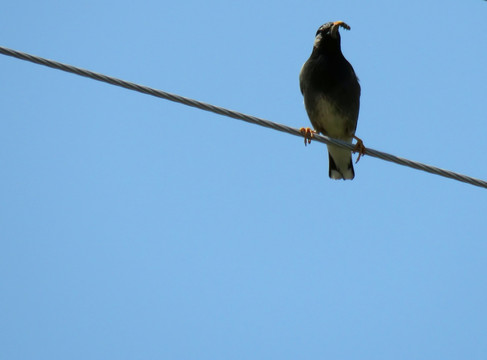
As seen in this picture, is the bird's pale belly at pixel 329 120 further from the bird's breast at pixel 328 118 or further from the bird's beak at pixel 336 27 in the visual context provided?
the bird's beak at pixel 336 27

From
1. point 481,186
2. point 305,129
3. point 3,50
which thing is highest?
point 305,129

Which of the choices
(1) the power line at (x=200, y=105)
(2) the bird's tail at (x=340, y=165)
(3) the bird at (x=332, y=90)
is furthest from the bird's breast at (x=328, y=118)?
(1) the power line at (x=200, y=105)

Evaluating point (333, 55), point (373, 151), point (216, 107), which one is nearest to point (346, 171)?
point (333, 55)

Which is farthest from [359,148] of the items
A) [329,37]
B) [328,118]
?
[329,37]

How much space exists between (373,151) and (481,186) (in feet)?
2.16

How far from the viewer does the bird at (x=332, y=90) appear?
6207mm

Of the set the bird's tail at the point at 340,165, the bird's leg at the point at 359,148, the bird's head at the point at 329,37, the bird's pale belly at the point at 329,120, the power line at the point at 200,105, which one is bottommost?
the power line at the point at 200,105

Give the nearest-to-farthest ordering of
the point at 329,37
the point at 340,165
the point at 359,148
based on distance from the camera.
Answer: the point at 359,148, the point at 329,37, the point at 340,165

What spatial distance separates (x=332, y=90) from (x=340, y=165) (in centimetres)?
Result: 70

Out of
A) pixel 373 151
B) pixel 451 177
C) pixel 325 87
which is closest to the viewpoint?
pixel 451 177

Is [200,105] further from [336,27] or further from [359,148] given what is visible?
[336,27]

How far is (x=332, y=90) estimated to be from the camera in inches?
244

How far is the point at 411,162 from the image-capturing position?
4.12 m

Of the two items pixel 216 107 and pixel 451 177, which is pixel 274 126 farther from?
pixel 451 177
